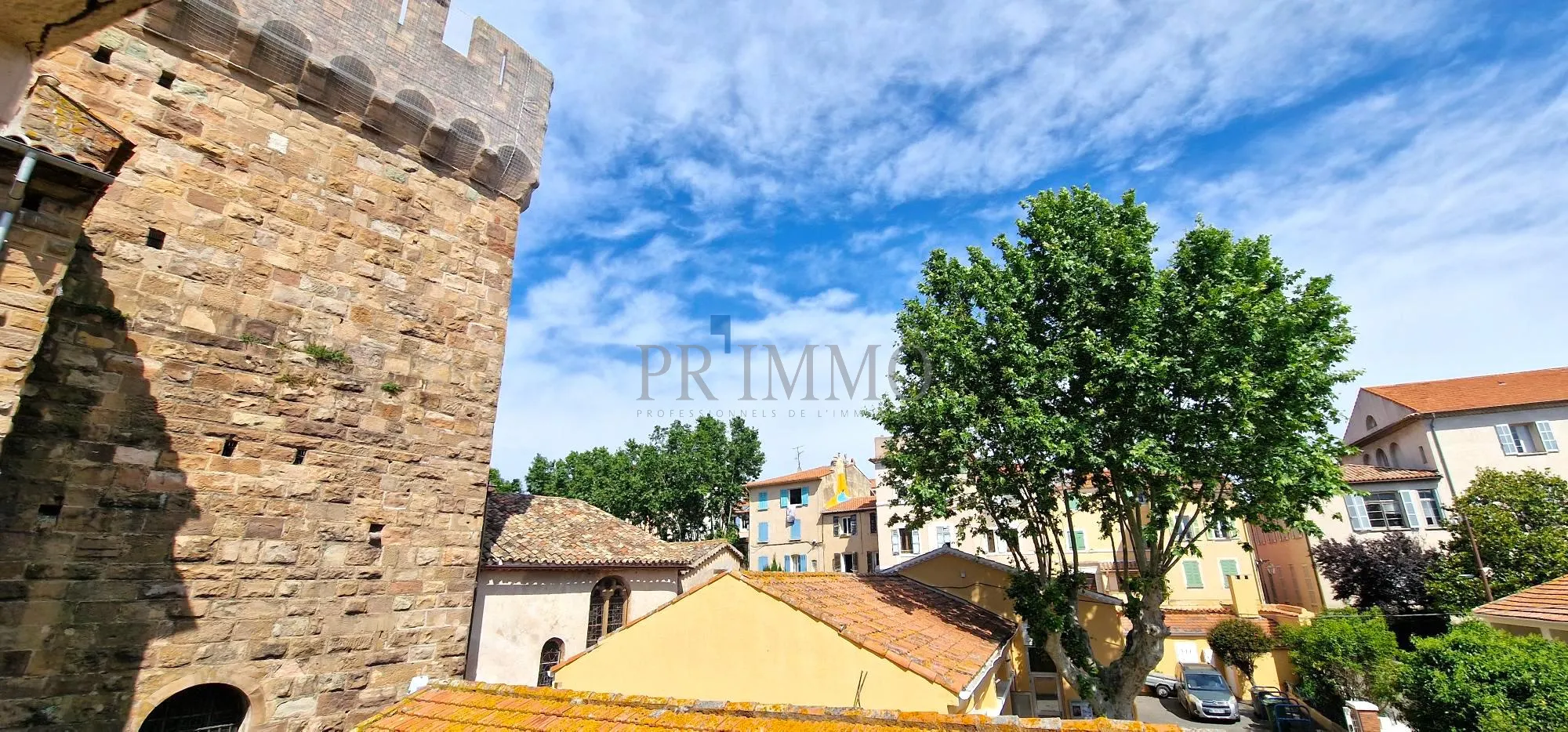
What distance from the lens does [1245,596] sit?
27.6 metres

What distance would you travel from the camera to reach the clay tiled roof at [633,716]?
4.62 meters

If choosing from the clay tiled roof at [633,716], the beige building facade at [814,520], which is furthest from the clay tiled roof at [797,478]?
the clay tiled roof at [633,716]

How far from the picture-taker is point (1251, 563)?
29078 mm

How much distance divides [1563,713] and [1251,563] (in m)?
24.4

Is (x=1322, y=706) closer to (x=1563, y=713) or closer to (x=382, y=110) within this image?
(x=1563, y=713)

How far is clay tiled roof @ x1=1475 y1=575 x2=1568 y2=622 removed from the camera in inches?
448

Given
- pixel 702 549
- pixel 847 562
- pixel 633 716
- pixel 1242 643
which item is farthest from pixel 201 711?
pixel 847 562

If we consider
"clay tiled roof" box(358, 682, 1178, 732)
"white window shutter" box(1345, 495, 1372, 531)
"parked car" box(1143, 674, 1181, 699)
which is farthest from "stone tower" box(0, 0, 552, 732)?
"white window shutter" box(1345, 495, 1372, 531)

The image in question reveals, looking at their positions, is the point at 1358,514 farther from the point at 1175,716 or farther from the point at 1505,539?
the point at 1175,716

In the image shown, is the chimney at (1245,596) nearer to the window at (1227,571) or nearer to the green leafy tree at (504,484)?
the window at (1227,571)

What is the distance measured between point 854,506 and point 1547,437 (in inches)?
1092

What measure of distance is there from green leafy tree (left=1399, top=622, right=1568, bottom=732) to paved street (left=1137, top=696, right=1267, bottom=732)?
32.1 feet

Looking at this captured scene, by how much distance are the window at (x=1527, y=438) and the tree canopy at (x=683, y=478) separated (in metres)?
34.6

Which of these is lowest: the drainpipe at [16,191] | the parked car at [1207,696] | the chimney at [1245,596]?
the parked car at [1207,696]
